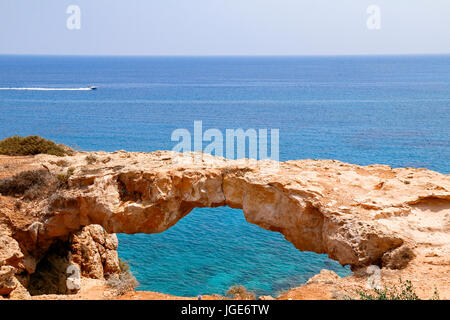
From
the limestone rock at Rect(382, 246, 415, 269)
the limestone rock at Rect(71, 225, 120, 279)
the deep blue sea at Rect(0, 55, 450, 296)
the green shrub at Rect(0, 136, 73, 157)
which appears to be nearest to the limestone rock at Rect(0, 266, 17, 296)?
the limestone rock at Rect(71, 225, 120, 279)

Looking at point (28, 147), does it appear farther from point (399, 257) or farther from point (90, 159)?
point (399, 257)

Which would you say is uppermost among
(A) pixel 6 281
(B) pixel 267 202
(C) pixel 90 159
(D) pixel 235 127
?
(C) pixel 90 159

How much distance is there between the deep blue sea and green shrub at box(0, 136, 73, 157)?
22.8 ft

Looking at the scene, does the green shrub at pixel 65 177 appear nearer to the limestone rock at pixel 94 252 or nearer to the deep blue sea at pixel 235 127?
the limestone rock at pixel 94 252

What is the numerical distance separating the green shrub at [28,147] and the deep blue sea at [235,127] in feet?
22.8

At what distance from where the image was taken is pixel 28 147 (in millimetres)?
20734

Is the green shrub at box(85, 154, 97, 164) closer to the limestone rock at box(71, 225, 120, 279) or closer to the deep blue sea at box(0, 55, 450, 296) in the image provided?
the limestone rock at box(71, 225, 120, 279)

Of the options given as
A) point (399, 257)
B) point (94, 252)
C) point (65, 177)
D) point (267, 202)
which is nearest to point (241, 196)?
point (267, 202)

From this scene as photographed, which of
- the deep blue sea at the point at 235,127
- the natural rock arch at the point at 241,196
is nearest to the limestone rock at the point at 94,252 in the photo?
the deep blue sea at the point at 235,127

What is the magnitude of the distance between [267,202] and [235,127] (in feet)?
135

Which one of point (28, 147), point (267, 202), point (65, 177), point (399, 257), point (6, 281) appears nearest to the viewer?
point (399, 257)

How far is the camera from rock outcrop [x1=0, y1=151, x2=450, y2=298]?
41.4ft

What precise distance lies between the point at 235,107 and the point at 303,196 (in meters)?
56.9
